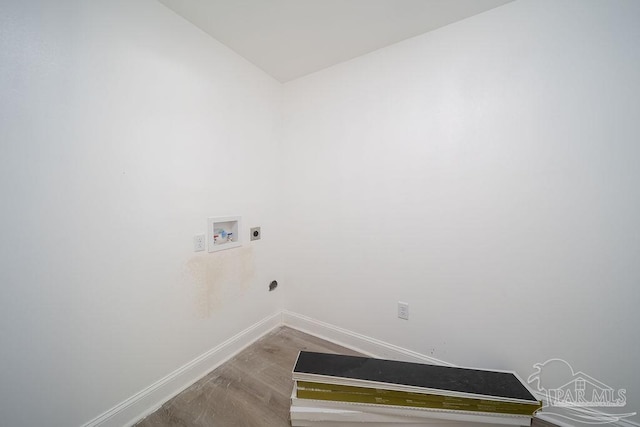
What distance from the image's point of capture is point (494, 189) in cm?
132

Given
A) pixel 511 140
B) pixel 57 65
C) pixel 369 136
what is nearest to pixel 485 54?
pixel 511 140

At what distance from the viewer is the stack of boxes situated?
1.10 m

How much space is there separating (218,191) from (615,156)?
2.26 m

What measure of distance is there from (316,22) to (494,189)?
5.01 feet

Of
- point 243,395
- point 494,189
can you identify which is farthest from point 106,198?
point 494,189

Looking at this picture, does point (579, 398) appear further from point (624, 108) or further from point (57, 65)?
point (57, 65)

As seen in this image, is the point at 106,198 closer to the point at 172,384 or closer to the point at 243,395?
the point at 172,384

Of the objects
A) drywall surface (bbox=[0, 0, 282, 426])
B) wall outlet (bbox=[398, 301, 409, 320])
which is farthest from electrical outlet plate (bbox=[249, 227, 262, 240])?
wall outlet (bbox=[398, 301, 409, 320])

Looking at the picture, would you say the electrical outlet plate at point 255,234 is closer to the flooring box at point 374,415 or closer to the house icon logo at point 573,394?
the flooring box at point 374,415

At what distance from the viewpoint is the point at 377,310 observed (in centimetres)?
172

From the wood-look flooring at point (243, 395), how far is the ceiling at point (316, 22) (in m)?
2.36

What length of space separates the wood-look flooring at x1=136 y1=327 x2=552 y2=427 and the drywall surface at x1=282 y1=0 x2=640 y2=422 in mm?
545

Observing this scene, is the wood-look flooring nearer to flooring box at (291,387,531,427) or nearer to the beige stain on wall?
flooring box at (291,387,531,427)

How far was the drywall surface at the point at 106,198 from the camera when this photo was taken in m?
0.89
